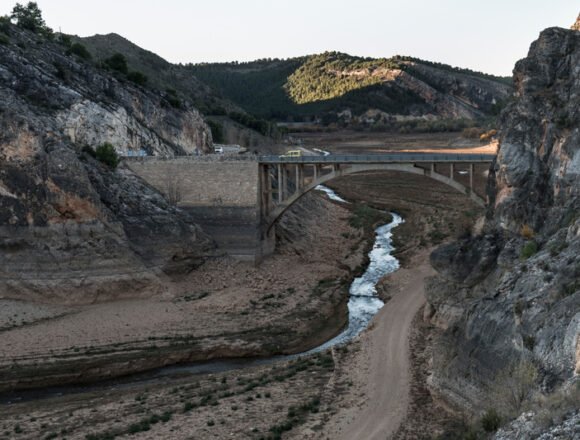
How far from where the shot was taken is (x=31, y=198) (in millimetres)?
41094

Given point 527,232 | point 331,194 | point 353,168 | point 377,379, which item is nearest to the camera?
point 377,379

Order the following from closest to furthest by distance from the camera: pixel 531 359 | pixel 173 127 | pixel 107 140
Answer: pixel 531 359, pixel 107 140, pixel 173 127

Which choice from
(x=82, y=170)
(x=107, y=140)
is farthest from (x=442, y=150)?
(x=82, y=170)

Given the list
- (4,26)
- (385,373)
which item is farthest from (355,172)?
(4,26)

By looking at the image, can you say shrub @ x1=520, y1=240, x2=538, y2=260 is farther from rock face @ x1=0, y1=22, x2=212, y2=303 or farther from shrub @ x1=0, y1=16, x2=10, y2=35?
shrub @ x1=0, y1=16, x2=10, y2=35

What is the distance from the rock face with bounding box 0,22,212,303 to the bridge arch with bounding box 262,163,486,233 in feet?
17.0

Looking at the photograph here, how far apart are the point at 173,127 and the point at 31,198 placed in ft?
67.6

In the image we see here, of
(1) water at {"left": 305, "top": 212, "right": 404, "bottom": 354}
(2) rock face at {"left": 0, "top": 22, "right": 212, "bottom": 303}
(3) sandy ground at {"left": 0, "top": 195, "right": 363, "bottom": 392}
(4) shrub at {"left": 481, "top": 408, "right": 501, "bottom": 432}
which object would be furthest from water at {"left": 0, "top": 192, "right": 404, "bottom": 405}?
(4) shrub at {"left": 481, "top": 408, "right": 501, "bottom": 432}

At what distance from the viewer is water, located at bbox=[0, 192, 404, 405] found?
31.7m

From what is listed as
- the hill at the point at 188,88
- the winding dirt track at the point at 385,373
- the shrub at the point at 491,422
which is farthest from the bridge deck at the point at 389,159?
the hill at the point at 188,88

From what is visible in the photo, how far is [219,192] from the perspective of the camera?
48938 millimetres

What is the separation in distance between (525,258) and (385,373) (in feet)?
24.7

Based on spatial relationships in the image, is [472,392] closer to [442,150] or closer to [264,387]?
[264,387]

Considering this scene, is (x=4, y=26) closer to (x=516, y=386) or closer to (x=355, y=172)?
(x=355, y=172)
